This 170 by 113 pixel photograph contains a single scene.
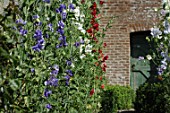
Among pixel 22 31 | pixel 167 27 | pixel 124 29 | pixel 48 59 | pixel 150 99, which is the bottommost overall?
pixel 150 99

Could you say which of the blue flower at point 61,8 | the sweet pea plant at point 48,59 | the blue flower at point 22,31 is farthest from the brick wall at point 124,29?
the blue flower at point 22,31

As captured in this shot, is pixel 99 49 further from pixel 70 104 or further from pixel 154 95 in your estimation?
pixel 154 95

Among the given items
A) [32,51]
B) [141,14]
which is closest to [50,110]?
[32,51]

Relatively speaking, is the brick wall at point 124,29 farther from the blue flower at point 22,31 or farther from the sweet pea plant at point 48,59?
the blue flower at point 22,31

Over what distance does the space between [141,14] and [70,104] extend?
24.8 feet

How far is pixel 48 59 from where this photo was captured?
169 inches

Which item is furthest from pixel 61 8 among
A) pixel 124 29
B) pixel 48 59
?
pixel 124 29

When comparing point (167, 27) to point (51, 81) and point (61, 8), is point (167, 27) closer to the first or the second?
point (61, 8)

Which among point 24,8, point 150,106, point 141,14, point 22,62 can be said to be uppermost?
point 141,14

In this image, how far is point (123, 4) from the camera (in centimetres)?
1240

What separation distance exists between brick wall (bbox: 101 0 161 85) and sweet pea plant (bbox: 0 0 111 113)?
5873 mm

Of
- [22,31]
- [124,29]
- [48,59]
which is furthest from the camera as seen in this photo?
→ [124,29]

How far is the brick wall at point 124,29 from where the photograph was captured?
Answer: 1220 centimetres

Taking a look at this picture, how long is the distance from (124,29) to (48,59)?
321 inches
